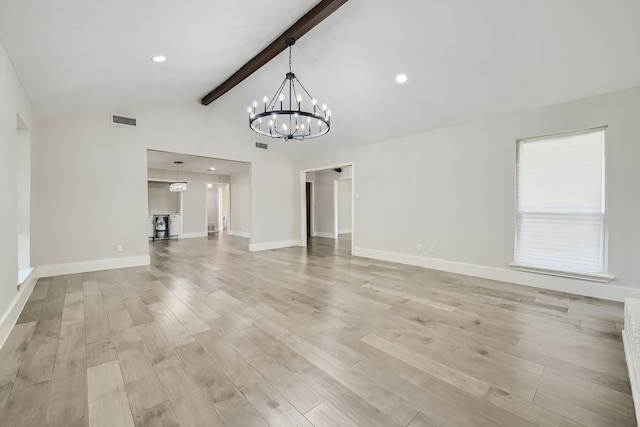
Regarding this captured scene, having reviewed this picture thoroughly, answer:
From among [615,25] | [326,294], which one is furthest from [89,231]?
[615,25]

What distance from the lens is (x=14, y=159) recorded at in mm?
2812

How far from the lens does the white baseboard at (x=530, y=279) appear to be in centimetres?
316

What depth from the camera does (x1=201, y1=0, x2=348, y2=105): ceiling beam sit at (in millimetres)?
2855

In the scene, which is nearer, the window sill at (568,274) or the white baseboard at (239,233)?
the window sill at (568,274)

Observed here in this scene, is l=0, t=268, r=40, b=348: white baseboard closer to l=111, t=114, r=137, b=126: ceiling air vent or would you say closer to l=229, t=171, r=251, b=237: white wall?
l=111, t=114, r=137, b=126: ceiling air vent

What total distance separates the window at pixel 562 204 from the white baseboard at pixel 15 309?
18.8ft

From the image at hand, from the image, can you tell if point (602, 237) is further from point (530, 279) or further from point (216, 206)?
point (216, 206)

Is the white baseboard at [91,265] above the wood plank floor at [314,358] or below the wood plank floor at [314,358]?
above

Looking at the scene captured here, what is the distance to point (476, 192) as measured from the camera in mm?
4230

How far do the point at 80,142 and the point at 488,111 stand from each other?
663 cm

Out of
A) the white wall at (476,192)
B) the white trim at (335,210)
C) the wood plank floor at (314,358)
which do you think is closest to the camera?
the wood plank floor at (314,358)

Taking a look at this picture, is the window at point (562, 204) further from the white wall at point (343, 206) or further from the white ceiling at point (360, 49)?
the white wall at point (343, 206)

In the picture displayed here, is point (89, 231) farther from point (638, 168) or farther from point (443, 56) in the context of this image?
point (638, 168)

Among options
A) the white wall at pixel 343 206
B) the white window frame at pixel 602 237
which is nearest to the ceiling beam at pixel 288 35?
the white window frame at pixel 602 237
